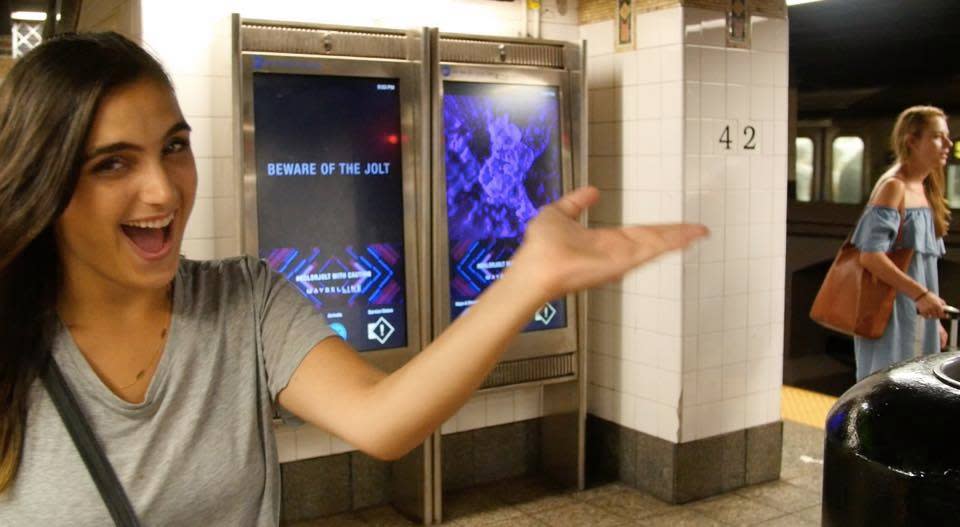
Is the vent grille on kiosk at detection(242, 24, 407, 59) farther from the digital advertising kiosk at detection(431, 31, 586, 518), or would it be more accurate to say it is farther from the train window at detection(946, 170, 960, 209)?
the train window at detection(946, 170, 960, 209)

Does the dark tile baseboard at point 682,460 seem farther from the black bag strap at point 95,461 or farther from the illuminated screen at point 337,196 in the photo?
the black bag strap at point 95,461

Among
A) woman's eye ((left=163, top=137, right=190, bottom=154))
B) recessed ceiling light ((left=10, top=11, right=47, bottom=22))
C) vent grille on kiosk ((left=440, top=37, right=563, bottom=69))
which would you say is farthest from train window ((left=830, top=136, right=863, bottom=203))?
woman's eye ((left=163, top=137, right=190, bottom=154))

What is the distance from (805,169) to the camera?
29.9ft

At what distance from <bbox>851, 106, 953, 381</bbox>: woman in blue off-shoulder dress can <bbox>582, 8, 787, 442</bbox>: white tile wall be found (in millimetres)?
504

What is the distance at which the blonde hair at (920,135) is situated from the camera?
5012 millimetres

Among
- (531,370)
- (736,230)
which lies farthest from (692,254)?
(531,370)

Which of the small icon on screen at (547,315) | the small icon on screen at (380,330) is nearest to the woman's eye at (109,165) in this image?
the small icon on screen at (380,330)

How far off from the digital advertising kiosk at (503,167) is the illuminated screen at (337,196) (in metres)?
0.22

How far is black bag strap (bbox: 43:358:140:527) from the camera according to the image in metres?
→ 1.38

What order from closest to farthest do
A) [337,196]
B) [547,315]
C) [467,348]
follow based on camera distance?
[467,348] < [337,196] < [547,315]

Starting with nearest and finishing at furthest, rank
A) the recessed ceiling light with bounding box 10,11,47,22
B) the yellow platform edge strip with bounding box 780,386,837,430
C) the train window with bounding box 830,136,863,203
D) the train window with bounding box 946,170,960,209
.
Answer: the yellow platform edge strip with bounding box 780,386,837,430 < the train window with bounding box 946,170,960,209 < the recessed ceiling light with bounding box 10,11,47,22 < the train window with bounding box 830,136,863,203

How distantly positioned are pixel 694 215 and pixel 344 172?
1.80 m

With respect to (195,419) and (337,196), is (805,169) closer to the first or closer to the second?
(337,196)

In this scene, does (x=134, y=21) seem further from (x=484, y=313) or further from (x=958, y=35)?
(x=958, y=35)
